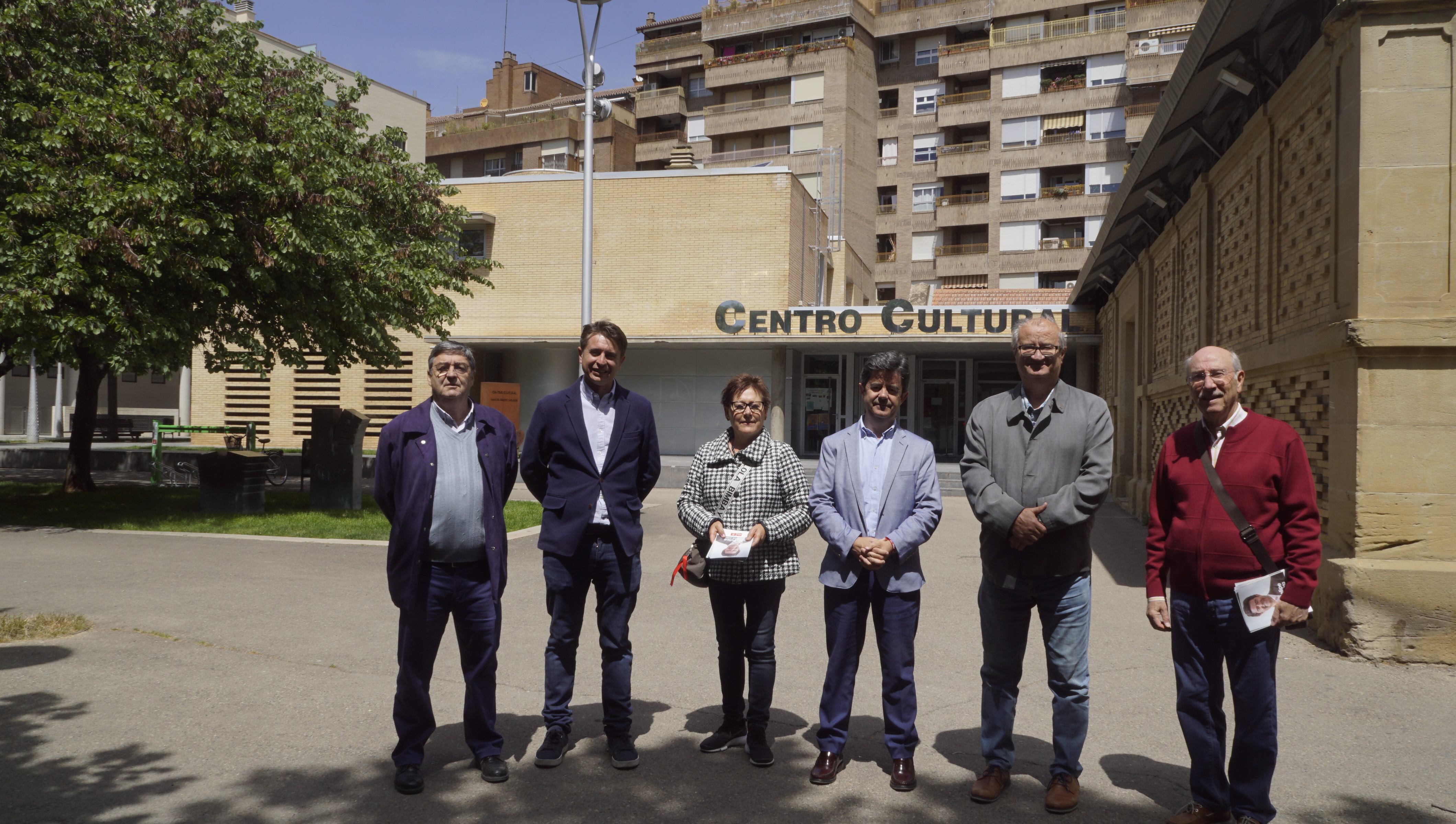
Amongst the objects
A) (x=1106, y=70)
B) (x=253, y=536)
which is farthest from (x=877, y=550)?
(x=1106, y=70)

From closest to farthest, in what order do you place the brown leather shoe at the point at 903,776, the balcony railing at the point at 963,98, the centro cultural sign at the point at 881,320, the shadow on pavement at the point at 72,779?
1. the shadow on pavement at the point at 72,779
2. the brown leather shoe at the point at 903,776
3. the centro cultural sign at the point at 881,320
4. the balcony railing at the point at 963,98

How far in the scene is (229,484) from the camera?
14492mm

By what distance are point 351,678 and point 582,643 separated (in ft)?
5.01

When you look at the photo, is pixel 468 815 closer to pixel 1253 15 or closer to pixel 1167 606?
pixel 1167 606

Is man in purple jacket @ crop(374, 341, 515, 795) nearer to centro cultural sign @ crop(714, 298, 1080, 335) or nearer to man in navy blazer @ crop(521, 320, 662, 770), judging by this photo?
man in navy blazer @ crop(521, 320, 662, 770)

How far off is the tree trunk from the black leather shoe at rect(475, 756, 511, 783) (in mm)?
15265

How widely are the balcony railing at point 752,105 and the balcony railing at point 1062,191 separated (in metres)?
13.0

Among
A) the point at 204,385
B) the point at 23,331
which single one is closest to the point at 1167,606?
the point at 23,331

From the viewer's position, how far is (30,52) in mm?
12938

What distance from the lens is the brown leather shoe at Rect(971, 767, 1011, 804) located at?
13.5 ft

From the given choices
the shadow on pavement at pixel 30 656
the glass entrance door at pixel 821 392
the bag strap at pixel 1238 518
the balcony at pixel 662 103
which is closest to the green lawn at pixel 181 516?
the shadow on pavement at pixel 30 656

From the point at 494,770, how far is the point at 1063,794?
7.36ft

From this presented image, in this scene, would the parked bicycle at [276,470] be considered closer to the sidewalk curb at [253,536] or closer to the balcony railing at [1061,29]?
the sidewalk curb at [253,536]

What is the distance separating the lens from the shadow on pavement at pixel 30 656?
233 inches
